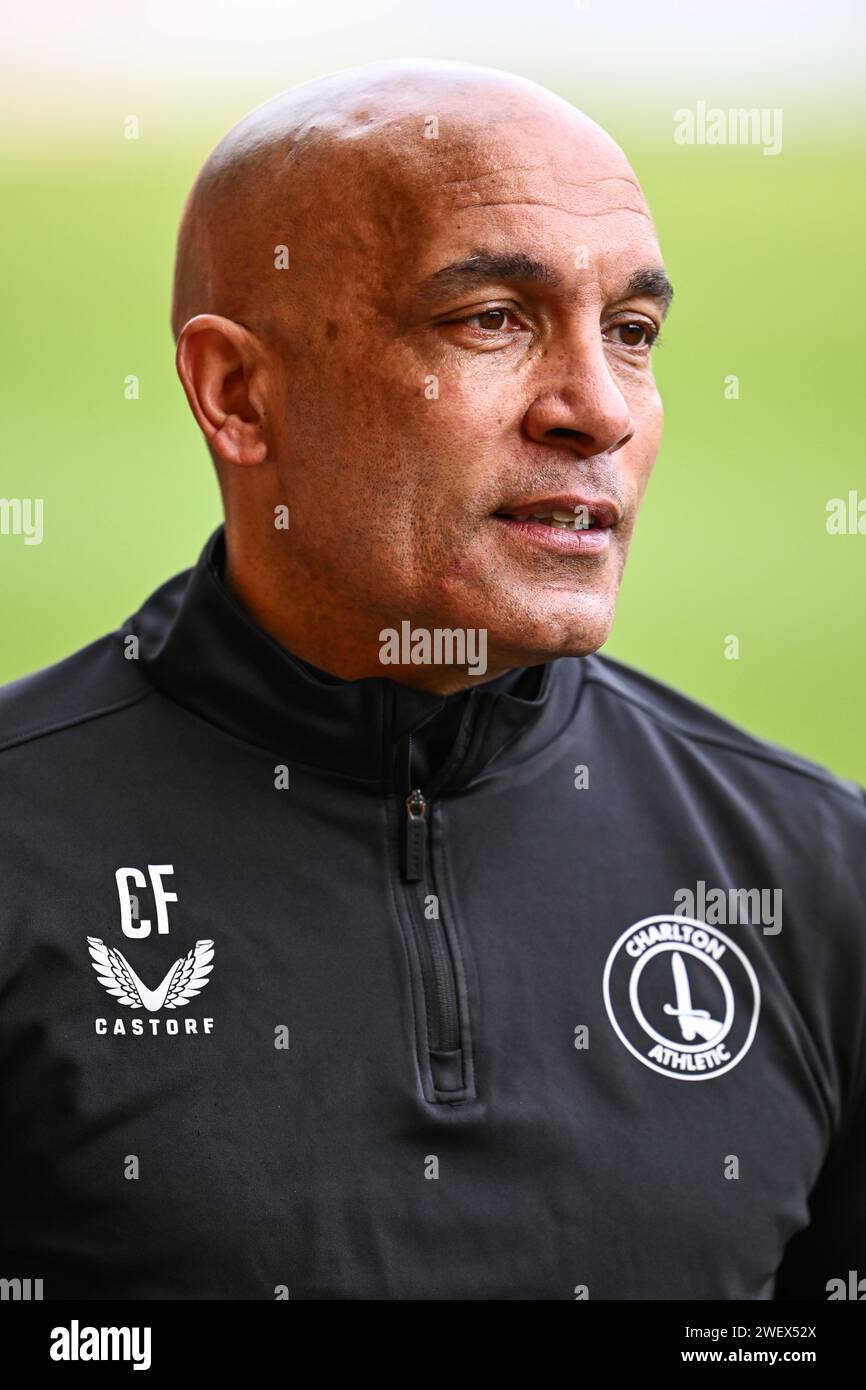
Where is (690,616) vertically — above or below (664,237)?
below

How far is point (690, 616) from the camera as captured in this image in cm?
506

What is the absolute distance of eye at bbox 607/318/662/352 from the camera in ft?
5.62

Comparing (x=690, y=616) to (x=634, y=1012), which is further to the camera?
(x=690, y=616)

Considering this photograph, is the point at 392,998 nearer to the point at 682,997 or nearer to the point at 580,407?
the point at 682,997

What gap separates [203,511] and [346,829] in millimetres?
4009

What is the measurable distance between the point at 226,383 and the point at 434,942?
0.61 metres

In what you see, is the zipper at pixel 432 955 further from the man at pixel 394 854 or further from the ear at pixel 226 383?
the ear at pixel 226 383

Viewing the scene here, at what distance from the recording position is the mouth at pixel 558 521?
1.64 meters

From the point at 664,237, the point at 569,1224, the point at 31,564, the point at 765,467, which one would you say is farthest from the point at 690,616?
the point at 569,1224

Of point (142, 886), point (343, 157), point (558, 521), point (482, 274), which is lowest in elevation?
point (142, 886)

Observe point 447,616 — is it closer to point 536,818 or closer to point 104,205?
point 536,818

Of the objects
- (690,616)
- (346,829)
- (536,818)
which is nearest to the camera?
(346,829)

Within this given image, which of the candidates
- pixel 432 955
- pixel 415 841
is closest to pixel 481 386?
pixel 415 841

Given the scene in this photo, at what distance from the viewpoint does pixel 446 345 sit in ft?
5.31
